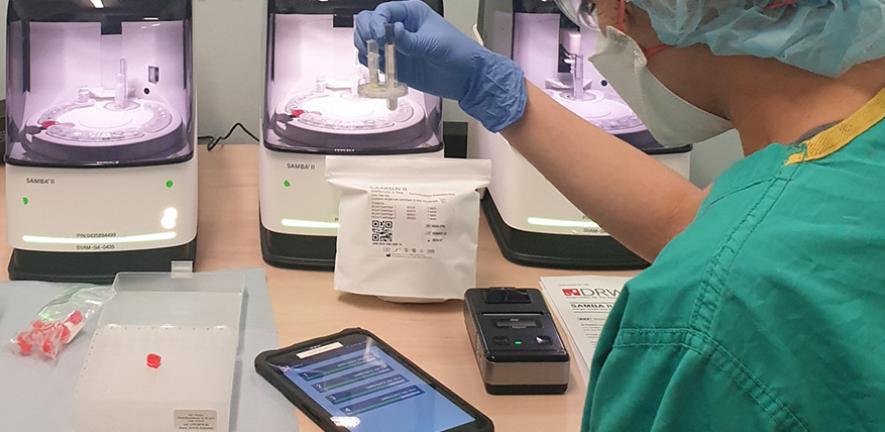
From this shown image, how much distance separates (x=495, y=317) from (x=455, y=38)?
0.34 metres

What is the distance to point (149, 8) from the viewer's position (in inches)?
52.9

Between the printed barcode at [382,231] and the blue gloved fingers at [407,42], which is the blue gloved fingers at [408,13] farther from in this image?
the printed barcode at [382,231]

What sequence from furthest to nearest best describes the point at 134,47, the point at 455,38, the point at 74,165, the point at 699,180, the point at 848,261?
the point at 699,180 < the point at 134,47 < the point at 74,165 < the point at 455,38 < the point at 848,261

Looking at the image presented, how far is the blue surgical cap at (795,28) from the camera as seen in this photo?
2.47 feet

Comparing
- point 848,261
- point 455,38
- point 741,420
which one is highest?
point 455,38

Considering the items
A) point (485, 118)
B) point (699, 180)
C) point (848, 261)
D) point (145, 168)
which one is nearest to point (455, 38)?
point (485, 118)

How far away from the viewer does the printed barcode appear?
4.13 feet

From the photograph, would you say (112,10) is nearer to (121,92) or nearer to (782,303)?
(121,92)

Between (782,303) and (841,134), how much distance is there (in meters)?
0.15

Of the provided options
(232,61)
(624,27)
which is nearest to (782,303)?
(624,27)

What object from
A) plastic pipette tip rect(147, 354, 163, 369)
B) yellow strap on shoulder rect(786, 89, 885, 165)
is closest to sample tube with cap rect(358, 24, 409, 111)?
plastic pipette tip rect(147, 354, 163, 369)

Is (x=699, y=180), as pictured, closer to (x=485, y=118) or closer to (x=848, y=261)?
(x=485, y=118)

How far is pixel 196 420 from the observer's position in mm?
980

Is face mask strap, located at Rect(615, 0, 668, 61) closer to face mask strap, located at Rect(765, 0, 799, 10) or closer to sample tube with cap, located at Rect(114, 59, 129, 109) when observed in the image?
face mask strap, located at Rect(765, 0, 799, 10)
